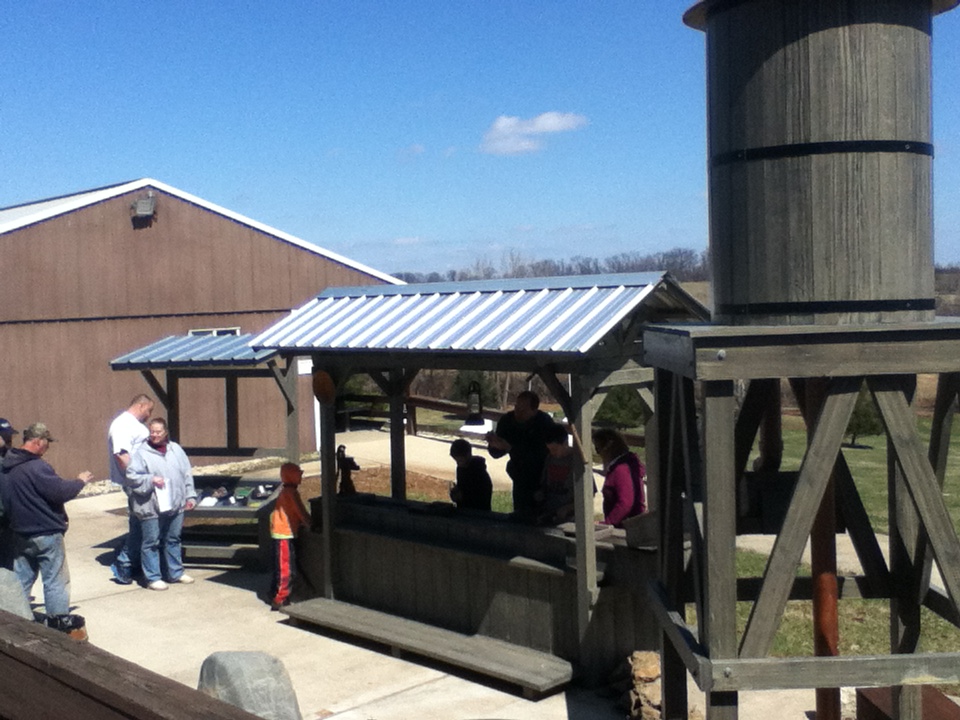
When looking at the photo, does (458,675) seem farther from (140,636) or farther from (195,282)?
(195,282)

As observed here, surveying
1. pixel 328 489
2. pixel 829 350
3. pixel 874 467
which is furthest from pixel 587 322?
pixel 874 467

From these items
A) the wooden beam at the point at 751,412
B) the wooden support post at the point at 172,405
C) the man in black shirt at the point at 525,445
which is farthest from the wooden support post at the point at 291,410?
the wooden beam at the point at 751,412

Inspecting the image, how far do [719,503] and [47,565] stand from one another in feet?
21.5

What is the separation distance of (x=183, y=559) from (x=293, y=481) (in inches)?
103

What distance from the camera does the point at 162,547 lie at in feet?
36.9

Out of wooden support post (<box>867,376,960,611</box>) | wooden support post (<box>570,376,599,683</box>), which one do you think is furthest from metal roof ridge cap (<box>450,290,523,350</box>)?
wooden support post (<box>867,376,960,611</box>)

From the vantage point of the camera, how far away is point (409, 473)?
1711cm

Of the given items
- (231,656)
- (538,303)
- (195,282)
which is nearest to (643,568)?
(538,303)

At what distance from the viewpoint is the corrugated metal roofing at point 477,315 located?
770 centimetres

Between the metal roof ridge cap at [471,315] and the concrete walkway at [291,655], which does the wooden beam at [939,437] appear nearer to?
the concrete walkway at [291,655]

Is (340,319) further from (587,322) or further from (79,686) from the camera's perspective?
(79,686)

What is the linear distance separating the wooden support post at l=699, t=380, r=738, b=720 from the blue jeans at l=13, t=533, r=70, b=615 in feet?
21.0

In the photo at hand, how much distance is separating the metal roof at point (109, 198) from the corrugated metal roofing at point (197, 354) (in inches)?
202

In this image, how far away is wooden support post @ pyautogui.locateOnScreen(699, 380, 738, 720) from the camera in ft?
12.2
